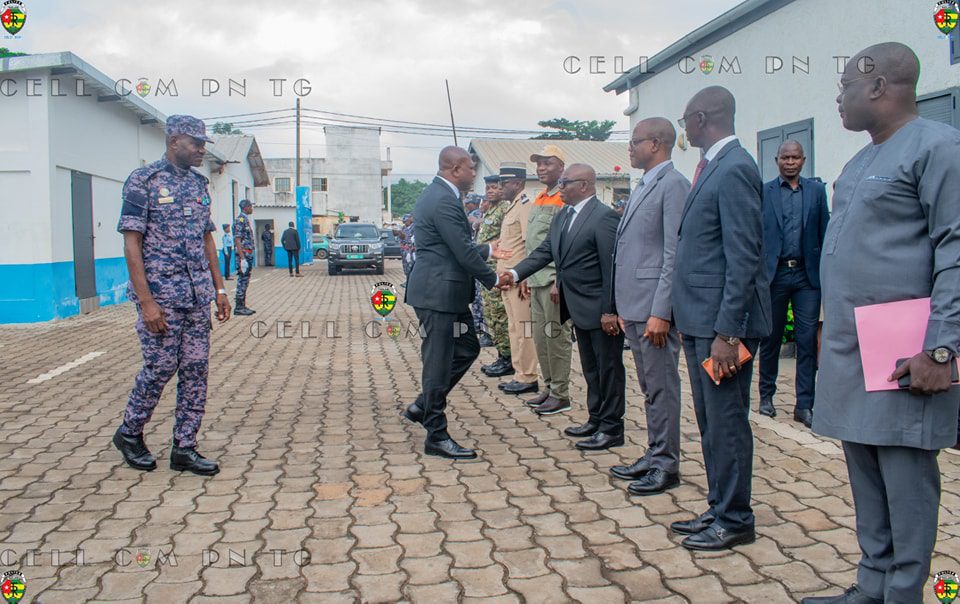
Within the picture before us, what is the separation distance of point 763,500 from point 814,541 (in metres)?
0.56

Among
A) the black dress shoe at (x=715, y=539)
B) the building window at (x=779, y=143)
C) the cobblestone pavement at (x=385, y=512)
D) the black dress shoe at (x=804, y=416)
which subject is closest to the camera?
the cobblestone pavement at (x=385, y=512)

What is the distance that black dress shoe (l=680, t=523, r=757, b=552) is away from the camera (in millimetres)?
3373

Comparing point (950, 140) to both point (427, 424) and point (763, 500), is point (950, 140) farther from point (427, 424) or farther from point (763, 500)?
point (427, 424)

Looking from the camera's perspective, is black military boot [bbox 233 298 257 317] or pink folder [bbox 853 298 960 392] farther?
black military boot [bbox 233 298 257 317]

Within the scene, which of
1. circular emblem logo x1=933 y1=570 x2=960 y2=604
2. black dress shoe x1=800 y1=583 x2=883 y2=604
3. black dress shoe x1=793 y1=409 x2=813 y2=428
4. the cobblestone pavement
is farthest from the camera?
black dress shoe x1=793 y1=409 x2=813 y2=428

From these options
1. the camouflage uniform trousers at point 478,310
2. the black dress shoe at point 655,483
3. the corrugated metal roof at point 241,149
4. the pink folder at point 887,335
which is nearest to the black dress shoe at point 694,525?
the black dress shoe at point 655,483

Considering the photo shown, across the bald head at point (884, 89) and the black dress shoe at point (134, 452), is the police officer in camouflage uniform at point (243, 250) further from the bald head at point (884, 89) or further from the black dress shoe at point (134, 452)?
Answer: the bald head at point (884, 89)

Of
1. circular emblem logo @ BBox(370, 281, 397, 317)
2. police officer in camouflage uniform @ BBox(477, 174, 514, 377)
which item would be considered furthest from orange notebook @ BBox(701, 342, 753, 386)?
circular emblem logo @ BBox(370, 281, 397, 317)

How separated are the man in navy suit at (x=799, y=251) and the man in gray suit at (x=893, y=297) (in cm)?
307

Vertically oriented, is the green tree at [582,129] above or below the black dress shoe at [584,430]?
above

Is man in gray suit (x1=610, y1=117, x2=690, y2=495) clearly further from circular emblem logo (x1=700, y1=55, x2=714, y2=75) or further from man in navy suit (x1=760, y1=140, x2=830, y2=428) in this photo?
circular emblem logo (x1=700, y1=55, x2=714, y2=75)

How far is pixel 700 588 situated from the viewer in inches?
120

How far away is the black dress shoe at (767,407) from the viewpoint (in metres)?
5.89

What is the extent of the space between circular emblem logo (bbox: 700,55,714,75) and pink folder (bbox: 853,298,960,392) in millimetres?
9044
